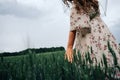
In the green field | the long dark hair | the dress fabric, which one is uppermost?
the long dark hair

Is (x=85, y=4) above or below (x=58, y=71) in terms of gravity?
above

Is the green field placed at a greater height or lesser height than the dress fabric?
lesser

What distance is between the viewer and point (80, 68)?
3.08 metres

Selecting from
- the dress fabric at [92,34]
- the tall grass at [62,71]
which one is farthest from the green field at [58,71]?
the dress fabric at [92,34]

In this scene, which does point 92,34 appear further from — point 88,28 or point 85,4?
point 85,4

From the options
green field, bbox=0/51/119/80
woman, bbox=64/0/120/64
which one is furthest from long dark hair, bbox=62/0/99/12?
green field, bbox=0/51/119/80

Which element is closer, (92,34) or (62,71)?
(62,71)

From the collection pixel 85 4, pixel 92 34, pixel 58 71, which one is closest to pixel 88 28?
A: pixel 92 34

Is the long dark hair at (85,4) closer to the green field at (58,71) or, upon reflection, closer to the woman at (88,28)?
the woman at (88,28)

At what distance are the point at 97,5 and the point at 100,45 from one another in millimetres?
759

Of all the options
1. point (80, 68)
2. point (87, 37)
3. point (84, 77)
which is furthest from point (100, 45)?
point (84, 77)

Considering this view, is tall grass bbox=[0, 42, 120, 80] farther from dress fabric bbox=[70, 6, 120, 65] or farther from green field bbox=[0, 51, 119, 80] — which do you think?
dress fabric bbox=[70, 6, 120, 65]

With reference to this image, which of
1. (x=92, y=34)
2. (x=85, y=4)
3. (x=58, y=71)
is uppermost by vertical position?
(x=85, y=4)

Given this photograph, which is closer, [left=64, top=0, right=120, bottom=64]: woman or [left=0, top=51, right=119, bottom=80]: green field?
[left=0, top=51, right=119, bottom=80]: green field
